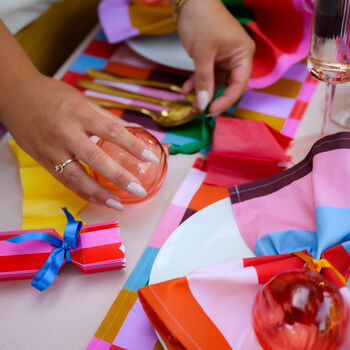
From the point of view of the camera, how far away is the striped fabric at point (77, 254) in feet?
1.50

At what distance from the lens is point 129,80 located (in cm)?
71

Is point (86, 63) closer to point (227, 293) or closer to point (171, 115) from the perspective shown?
point (171, 115)

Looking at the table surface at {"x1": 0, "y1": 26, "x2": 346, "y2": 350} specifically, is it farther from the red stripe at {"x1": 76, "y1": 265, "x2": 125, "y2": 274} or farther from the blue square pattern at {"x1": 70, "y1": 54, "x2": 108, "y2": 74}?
the blue square pattern at {"x1": 70, "y1": 54, "x2": 108, "y2": 74}

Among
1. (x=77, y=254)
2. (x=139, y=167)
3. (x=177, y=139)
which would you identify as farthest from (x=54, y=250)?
(x=177, y=139)

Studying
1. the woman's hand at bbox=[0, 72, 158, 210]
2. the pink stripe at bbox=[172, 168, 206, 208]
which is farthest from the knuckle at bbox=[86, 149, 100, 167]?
the pink stripe at bbox=[172, 168, 206, 208]

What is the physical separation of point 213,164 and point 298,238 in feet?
0.52

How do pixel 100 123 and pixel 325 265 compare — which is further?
pixel 100 123

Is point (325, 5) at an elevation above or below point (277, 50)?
above

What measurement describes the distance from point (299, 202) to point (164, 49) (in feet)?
1.21

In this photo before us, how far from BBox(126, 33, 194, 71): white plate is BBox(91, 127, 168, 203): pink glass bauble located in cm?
21

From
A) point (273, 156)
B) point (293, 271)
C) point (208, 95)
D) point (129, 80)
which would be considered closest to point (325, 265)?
point (293, 271)

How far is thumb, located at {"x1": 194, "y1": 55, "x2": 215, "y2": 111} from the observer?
63cm

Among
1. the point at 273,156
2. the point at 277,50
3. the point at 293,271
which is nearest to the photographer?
the point at 293,271

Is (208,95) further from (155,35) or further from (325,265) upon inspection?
(325,265)
